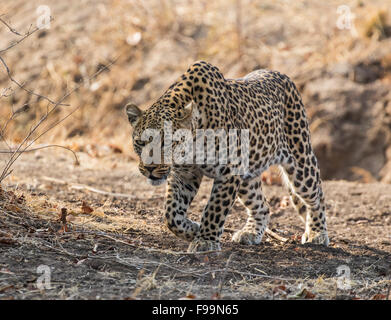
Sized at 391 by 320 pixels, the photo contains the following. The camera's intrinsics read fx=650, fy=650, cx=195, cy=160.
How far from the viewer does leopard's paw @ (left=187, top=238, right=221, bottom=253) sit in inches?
252

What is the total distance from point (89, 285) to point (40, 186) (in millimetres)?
4677

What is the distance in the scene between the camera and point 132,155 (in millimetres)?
12609

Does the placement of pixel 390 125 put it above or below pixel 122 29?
below

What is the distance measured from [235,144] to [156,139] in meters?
1.03

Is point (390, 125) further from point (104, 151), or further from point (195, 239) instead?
point (195, 239)

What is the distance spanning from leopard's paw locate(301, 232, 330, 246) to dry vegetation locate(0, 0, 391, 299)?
0.88 ft

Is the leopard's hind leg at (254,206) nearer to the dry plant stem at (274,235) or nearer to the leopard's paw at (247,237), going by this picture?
the leopard's paw at (247,237)

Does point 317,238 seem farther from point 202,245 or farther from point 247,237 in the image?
point 202,245

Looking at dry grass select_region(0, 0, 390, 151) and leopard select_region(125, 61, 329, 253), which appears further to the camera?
dry grass select_region(0, 0, 390, 151)

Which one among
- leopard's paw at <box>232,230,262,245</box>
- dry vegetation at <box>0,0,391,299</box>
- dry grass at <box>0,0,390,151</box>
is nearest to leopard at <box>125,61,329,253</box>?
leopard's paw at <box>232,230,262,245</box>

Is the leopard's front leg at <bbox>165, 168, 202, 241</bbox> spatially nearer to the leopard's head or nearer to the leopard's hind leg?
the leopard's head

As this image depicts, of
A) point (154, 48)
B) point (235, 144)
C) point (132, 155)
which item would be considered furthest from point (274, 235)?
point (154, 48)

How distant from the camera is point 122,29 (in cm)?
1639

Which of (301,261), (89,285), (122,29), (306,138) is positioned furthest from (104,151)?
(89,285)
